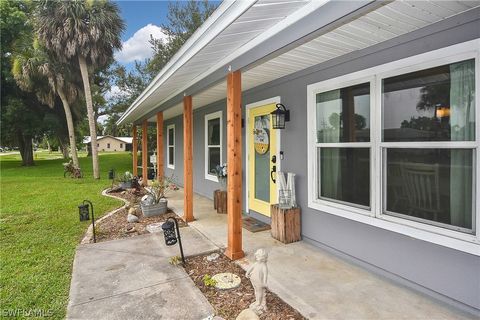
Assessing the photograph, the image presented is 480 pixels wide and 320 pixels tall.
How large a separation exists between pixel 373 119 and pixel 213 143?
4.37m


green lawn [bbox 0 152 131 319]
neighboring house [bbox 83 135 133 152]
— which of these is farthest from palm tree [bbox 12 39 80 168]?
neighboring house [bbox 83 135 133 152]

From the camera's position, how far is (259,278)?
217 centimetres

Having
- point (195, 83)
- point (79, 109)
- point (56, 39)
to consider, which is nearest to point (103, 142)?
point (79, 109)

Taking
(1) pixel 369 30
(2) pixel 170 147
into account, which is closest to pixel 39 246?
(1) pixel 369 30

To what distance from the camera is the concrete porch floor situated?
87.2 inches

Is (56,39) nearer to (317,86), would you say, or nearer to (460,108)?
(317,86)

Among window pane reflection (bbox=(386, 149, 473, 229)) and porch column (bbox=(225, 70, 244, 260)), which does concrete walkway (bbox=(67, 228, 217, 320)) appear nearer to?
porch column (bbox=(225, 70, 244, 260))

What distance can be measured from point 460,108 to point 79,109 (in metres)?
19.0

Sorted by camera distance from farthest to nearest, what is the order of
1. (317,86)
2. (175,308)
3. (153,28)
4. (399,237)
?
(153,28)
(317,86)
(399,237)
(175,308)

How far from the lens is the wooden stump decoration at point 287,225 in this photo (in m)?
3.75

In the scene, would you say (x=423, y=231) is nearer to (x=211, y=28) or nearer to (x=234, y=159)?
(x=234, y=159)

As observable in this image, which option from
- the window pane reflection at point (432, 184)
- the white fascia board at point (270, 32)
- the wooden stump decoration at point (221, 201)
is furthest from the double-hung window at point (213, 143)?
the window pane reflection at point (432, 184)

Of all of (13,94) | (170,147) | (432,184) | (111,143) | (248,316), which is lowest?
(248,316)

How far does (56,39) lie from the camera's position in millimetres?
11258
